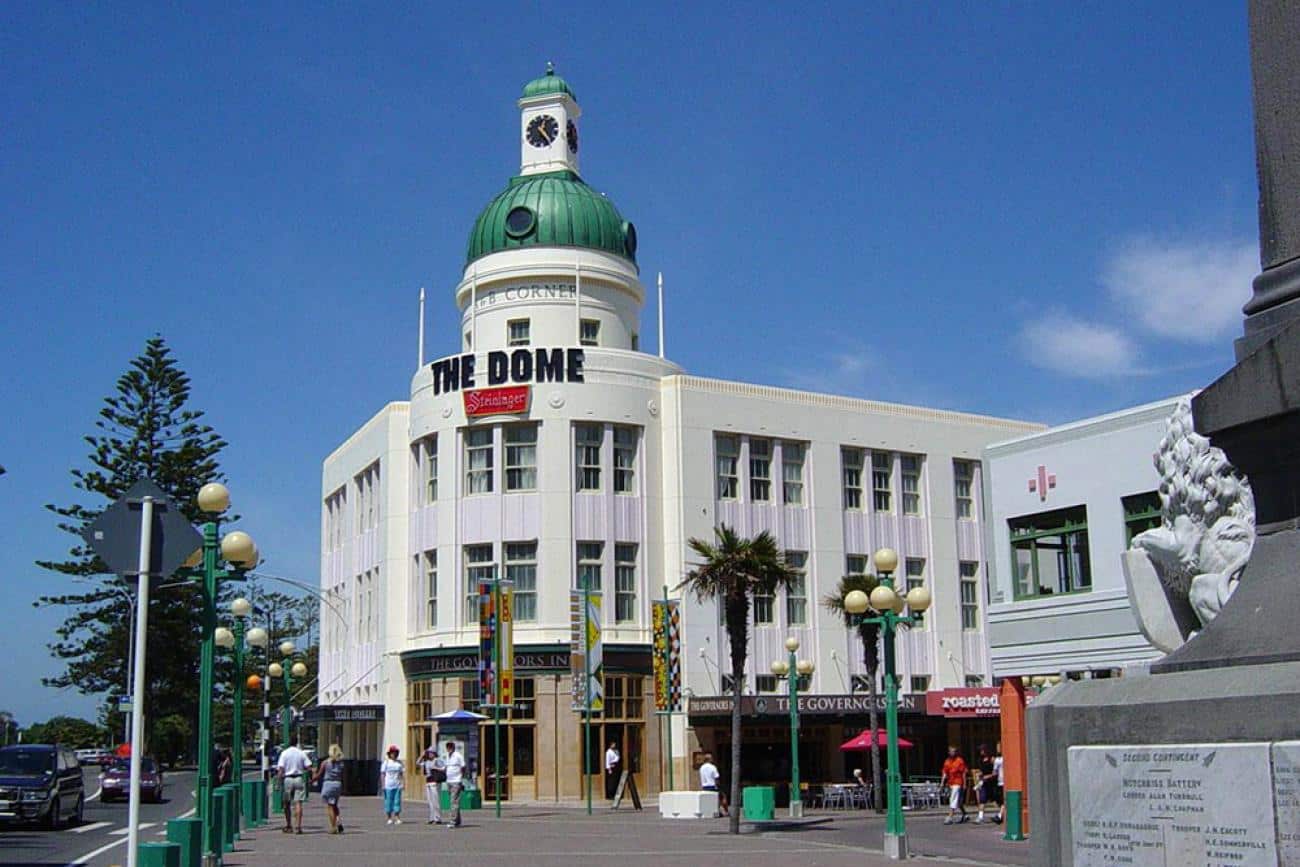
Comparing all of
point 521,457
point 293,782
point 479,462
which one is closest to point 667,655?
point 521,457

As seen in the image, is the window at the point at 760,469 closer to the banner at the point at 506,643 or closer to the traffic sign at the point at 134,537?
the banner at the point at 506,643

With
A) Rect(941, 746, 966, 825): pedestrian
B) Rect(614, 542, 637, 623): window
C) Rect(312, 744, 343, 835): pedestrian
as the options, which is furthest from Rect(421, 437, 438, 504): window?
Rect(941, 746, 966, 825): pedestrian

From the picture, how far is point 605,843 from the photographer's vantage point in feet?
89.7

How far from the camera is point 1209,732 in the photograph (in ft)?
19.2

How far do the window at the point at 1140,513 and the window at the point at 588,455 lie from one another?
79.5ft

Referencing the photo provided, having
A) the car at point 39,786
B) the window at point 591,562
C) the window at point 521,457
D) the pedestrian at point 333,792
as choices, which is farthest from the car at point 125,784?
the window at point 591,562

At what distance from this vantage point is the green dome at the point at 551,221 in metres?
52.2

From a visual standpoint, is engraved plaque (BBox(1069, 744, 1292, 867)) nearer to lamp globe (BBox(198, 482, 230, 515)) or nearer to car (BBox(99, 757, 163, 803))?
lamp globe (BBox(198, 482, 230, 515))

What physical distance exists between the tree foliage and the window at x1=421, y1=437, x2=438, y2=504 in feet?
254

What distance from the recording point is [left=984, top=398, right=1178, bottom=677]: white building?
1028 inches

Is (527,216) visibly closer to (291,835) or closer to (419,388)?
(419,388)

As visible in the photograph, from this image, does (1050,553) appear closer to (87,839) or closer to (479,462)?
(87,839)

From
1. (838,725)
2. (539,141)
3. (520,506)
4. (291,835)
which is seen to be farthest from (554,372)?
(291,835)

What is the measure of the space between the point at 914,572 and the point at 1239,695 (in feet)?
165
